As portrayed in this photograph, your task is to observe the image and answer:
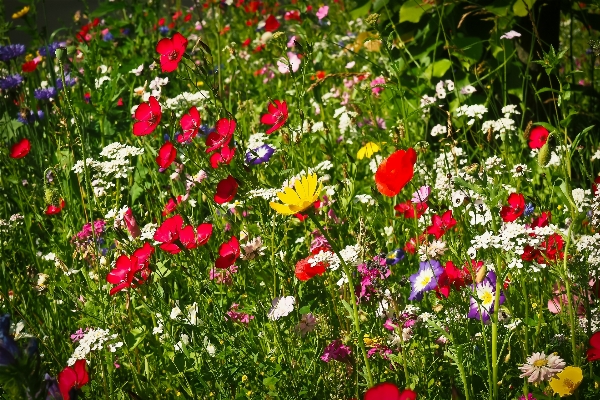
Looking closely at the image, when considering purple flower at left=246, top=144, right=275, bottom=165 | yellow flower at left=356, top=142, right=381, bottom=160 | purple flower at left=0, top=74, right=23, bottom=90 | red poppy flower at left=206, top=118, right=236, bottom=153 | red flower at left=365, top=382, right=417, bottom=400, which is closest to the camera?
red flower at left=365, top=382, right=417, bottom=400

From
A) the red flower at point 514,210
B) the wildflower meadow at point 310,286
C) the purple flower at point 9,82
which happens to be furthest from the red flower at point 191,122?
the purple flower at point 9,82

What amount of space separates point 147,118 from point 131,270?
569 millimetres

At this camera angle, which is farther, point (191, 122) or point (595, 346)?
point (191, 122)

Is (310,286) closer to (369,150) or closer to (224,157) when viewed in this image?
(224,157)

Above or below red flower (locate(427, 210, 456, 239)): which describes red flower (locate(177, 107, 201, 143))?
above

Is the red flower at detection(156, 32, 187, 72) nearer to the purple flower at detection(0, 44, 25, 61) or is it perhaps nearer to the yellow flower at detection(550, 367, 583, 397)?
the yellow flower at detection(550, 367, 583, 397)

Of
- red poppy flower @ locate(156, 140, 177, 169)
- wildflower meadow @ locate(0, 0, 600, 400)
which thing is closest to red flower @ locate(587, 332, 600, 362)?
wildflower meadow @ locate(0, 0, 600, 400)

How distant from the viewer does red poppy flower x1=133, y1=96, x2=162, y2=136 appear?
6.29 feet

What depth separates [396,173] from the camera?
4.56 ft

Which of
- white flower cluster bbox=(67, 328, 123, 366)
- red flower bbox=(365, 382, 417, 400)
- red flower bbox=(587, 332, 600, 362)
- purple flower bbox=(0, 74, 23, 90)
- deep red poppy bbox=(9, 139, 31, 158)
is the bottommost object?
purple flower bbox=(0, 74, 23, 90)

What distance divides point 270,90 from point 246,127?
855mm

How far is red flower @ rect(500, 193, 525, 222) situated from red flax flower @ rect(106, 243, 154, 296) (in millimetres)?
821

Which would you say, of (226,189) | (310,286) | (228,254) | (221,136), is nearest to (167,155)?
(221,136)

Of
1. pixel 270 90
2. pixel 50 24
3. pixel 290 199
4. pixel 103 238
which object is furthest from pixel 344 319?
pixel 50 24
